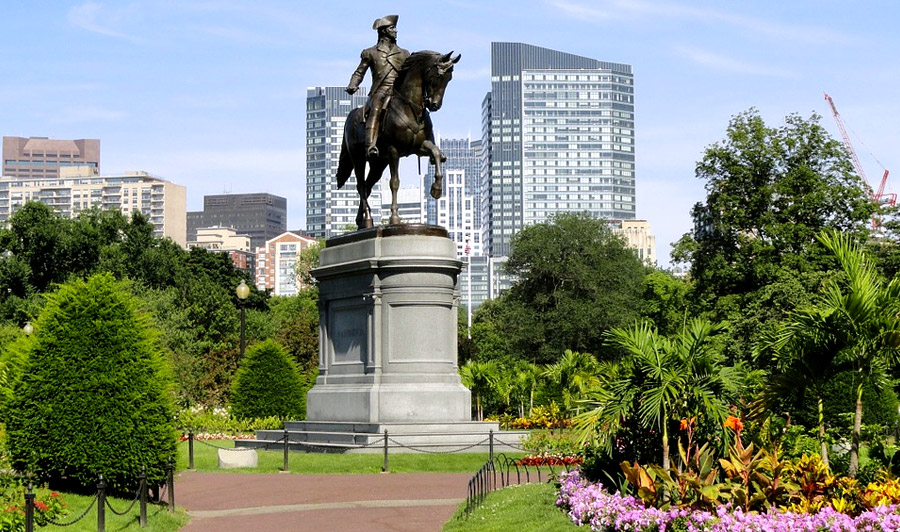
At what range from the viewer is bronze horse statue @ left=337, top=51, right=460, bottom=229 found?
2855 centimetres

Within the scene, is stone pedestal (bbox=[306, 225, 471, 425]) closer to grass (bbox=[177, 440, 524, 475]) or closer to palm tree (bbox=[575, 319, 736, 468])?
grass (bbox=[177, 440, 524, 475])

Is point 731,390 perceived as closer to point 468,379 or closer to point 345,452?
point 345,452

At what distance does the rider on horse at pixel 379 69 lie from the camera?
2945cm

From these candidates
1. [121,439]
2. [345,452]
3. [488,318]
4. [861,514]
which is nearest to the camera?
[861,514]

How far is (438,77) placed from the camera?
1117 inches

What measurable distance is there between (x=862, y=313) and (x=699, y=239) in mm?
40141

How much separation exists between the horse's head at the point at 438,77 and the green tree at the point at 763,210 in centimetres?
2420

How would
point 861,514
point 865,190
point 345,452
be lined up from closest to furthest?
point 861,514 < point 345,452 < point 865,190

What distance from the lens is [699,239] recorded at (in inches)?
2111

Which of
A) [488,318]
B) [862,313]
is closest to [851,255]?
[862,313]

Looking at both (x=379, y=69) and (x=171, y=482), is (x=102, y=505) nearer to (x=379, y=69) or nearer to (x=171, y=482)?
(x=171, y=482)

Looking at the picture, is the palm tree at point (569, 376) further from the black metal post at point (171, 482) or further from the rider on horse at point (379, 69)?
the black metal post at point (171, 482)

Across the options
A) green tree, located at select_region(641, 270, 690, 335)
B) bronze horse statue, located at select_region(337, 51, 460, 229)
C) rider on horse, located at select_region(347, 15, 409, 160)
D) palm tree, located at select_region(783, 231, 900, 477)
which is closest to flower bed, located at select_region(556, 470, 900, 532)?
palm tree, located at select_region(783, 231, 900, 477)

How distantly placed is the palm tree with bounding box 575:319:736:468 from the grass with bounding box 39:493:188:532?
19.2ft
